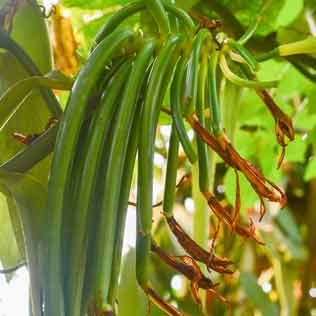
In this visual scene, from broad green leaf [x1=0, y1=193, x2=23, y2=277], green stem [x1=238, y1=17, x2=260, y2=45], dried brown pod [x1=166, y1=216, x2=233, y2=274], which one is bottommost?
broad green leaf [x1=0, y1=193, x2=23, y2=277]

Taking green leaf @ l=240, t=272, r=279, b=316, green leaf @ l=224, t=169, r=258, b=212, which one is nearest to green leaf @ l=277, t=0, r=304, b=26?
green leaf @ l=224, t=169, r=258, b=212

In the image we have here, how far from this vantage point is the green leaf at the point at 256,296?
1.30m

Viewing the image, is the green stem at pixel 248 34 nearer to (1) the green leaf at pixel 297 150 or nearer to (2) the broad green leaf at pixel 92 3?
(2) the broad green leaf at pixel 92 3

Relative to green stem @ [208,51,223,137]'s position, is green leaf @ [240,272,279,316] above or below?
below

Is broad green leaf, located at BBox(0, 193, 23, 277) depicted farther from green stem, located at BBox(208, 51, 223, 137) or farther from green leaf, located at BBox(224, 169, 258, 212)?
green leaf, located at BBox(224, 169, 258, 212)

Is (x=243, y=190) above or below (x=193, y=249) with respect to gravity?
below

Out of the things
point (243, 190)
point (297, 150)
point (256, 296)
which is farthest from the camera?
point (256, 296)

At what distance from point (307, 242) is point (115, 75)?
130 centimetres

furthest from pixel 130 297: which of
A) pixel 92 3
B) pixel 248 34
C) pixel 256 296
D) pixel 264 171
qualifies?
pixel 256 296

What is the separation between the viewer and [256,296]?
4.34 feet

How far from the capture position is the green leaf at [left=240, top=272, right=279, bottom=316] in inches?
51.1

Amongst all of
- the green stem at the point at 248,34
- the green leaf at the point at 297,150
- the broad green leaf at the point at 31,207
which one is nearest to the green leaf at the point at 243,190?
the green leaf at the point at 297,150

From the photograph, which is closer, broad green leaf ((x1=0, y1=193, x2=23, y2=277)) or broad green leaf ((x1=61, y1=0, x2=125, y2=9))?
→ broad green leaf ((x1=0, y1=193, x2=23, y2=277))

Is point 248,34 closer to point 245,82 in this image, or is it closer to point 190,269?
point 245,82
